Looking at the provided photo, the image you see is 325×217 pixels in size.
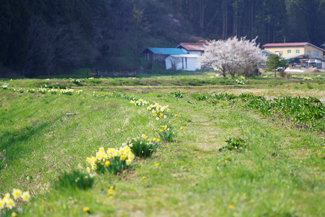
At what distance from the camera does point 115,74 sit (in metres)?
45.0

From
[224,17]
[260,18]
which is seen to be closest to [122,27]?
[224,17]

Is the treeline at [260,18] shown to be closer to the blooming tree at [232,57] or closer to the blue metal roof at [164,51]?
the blue metal roof at [164,51]

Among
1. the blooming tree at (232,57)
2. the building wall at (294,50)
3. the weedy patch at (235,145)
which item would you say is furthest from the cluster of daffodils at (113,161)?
the building wall at (294,50)

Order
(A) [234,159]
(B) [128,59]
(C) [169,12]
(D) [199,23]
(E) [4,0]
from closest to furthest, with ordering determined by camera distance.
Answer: (A) [234,159], (E) [4,0], (B) [128,59], (C) [169,12], (D) [199,23]

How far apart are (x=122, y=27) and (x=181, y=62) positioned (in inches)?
684

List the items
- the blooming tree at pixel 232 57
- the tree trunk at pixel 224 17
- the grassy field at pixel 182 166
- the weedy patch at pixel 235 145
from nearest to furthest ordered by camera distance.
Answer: the grassy field at pixel 182 166 → the weedy patch at pixel 235 145 → the blooming tree at pixel 232 57 → the tree trunk at pixel 224 17

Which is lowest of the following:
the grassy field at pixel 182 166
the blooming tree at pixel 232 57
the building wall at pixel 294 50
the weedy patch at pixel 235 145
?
the grassy field at pixel 182 166

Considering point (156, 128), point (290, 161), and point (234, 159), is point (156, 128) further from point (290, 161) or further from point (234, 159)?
point (290, 161)

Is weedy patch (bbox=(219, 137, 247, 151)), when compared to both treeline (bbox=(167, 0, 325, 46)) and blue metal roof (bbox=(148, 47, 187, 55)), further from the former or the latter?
treeline (bbox=(167, 0, 325, 46))

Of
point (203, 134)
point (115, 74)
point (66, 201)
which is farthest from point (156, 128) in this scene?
point (115, 74)

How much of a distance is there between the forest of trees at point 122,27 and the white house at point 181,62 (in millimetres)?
6339

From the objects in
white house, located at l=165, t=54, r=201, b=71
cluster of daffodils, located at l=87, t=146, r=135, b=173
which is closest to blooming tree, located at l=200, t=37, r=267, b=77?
white house, located at l=165, t=54, r=201, b=71

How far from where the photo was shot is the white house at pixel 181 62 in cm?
6154

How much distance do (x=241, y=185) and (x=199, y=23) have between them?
337 ft
